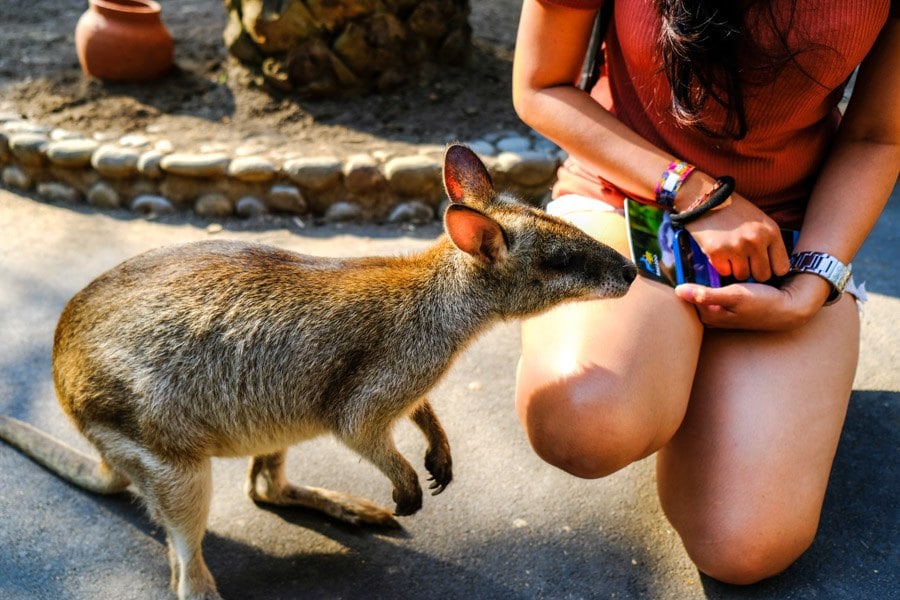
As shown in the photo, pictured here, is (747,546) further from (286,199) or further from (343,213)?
(286,199)

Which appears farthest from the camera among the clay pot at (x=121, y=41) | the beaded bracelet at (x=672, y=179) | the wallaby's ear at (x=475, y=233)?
the clay pot at (x=121, y=41)

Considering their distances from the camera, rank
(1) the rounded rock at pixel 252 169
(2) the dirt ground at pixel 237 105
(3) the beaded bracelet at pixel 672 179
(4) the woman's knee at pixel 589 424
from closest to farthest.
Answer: (4) the woman's knee at pixel 589 424, (3) the beaded bracelet at pixel 672 179, (1) the rounded rock at pixel 252 169, (2) the dirt ground at pixel 237 105

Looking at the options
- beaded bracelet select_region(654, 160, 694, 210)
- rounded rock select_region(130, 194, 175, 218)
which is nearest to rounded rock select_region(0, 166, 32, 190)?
rounded rock select_region(130, 194, 175, 218)

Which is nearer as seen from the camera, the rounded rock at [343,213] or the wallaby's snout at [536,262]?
the wallaby's snout at [536,262]

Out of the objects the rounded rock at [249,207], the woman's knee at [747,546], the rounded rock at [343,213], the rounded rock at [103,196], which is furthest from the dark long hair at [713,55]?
the rounded rock at [103,196]

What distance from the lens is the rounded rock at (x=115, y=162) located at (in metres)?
3.75

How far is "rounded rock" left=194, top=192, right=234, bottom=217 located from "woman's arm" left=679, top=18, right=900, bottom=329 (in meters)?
2.34

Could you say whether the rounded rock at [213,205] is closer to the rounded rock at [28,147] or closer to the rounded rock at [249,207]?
the rounded rock at [249,207]

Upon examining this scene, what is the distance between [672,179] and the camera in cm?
206

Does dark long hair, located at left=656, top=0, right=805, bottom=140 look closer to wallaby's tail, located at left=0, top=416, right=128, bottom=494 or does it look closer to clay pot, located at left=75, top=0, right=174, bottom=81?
wallaby's tail, located at left=0, top=416, right=128, bottom=494

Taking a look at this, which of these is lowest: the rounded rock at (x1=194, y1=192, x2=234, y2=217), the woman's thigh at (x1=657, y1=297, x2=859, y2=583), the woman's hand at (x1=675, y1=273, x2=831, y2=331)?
the rounded rock at (x1=194, y1=192, x2=234, y2=217)

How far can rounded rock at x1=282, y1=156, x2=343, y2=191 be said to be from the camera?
369 cm

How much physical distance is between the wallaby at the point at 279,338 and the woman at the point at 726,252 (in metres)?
0.21

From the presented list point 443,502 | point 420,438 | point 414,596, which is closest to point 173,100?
point 420,438
